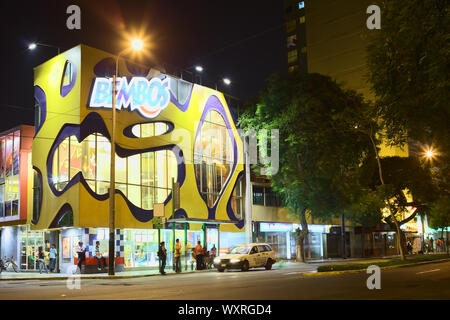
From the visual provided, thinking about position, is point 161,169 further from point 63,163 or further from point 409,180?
point 409,180

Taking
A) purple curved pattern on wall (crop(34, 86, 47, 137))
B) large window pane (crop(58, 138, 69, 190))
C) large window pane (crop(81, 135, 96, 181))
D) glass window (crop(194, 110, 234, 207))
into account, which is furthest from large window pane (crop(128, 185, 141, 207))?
purple curved pattern on wall (crop(34, 86, 47, 137))

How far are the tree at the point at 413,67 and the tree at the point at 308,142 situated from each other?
67.4 feet

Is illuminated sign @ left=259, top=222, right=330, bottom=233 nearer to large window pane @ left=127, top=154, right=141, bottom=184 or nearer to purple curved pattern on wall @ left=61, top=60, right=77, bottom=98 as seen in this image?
large window pane @ left=127, top=154, right=141, bottom=184

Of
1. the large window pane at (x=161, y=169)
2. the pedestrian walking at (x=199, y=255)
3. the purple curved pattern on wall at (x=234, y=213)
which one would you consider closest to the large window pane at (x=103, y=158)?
the large window pane at (x=161, y=169)

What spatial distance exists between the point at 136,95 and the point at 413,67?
22723 mm

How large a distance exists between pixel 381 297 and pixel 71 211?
2326 cm

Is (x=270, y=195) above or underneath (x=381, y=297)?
above

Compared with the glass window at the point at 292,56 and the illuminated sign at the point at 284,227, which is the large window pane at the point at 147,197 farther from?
the glass window at the point at 292,56

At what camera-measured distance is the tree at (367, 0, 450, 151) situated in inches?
556

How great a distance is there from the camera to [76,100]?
3334cm

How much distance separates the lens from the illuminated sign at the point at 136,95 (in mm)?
33656

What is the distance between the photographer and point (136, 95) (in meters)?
35.5
